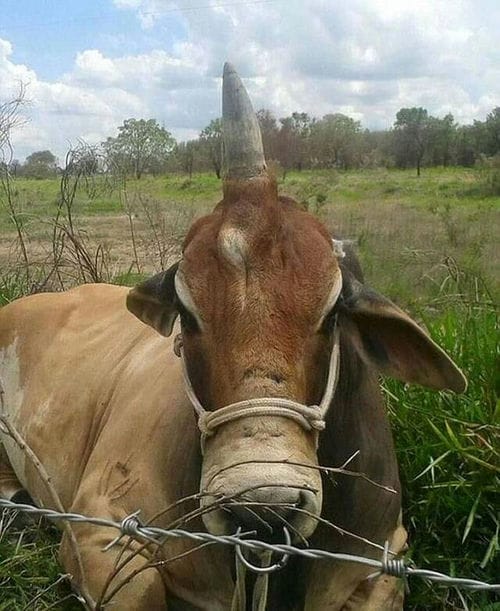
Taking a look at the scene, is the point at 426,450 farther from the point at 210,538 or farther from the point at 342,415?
the point at 210,538

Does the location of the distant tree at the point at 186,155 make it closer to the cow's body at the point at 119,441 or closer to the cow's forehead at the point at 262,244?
the cow's body at the point at 119,441

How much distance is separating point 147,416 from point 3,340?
1992 mm

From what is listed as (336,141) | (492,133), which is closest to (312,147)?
(336,141)

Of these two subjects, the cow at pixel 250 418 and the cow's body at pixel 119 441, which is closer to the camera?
the cow at pixel 250 418

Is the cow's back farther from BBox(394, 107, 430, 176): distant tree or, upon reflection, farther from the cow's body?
BBox(394, 107, 430, 176): distant tree

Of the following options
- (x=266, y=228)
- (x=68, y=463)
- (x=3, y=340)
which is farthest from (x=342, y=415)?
(x=3, y=340)

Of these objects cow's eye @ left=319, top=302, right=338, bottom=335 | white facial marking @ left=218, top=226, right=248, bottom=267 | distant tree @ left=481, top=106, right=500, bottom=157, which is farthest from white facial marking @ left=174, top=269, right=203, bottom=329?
distant tree @ left=481, top=106, right=500, bottom=157

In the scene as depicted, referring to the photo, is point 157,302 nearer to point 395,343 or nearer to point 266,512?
point 395,343

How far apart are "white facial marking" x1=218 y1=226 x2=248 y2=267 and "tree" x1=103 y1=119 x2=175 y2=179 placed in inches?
226

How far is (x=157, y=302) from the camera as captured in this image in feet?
10.9

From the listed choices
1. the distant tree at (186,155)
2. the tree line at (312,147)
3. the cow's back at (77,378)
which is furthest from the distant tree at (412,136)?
the cow's back at (77,378)

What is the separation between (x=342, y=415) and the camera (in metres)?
3.26

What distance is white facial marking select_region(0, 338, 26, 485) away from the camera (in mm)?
4887

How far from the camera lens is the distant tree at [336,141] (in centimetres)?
2058
